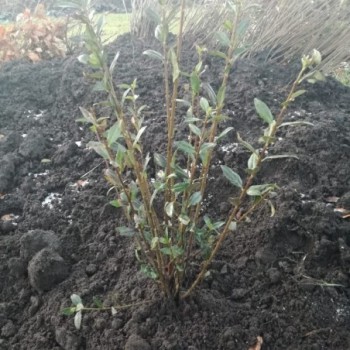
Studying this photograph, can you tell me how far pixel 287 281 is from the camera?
6.29 feet

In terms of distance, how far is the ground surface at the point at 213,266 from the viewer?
176cm

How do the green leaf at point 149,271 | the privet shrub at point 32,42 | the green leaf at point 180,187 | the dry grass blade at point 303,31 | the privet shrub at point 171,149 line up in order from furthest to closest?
the privet shrub at point 32,42 → the dry grass blade at point 303,31 → the green leaf at point 149,271 → the green leaf at point 180,187 → the privet shrub at point 171,149

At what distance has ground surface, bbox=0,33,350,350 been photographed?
5.77ft

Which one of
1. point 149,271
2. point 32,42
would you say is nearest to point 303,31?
point 32,42

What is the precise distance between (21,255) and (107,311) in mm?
545

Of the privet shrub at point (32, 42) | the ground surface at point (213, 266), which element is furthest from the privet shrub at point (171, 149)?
the privet shrub at point (32, 42)

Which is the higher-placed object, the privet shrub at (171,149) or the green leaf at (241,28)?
the green leaf at (241,28)

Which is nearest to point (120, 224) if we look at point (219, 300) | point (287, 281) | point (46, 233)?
point (46, 233)

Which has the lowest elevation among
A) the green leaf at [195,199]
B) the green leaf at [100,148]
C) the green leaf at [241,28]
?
the green leaf at [195,199]

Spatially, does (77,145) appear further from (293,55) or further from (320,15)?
(320,15)

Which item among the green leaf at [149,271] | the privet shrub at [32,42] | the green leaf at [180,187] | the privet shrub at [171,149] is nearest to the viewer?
the privet shrub at [171,149]

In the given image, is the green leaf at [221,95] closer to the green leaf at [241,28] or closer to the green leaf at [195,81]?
the green leaf at [195,81]

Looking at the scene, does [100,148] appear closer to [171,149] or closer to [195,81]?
[171,149]

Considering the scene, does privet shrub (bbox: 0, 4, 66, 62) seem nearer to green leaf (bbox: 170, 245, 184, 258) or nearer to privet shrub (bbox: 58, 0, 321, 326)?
privet shrub (bbox: 58, 0, 321, 326)
